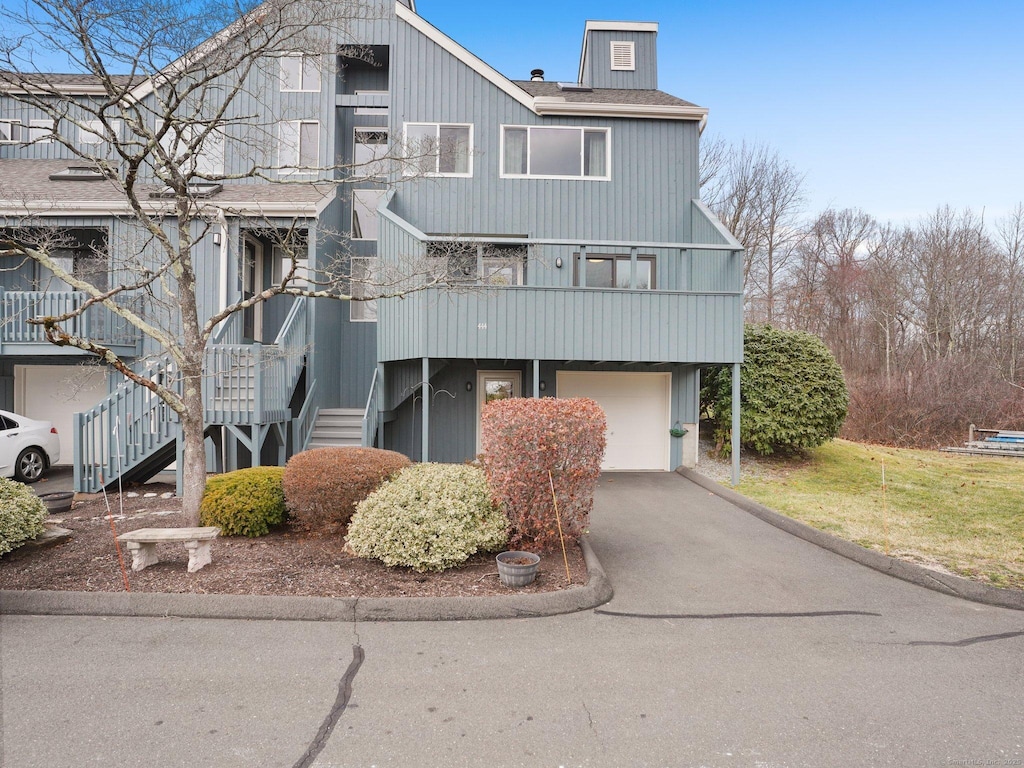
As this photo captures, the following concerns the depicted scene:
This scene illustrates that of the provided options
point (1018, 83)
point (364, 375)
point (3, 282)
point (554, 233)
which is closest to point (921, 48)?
point (1018, 83)

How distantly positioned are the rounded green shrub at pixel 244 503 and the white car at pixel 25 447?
567cm

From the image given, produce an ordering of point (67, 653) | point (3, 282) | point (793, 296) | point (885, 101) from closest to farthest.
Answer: point (67, 653)
point (3, 282)
point (885, 101)
point (793, 296)

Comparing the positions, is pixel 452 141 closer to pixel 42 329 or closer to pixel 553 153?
pixel 553 153

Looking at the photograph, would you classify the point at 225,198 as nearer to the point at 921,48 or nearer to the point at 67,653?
the point at 67,653

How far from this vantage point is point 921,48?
540 inches

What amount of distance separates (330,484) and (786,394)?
9.37 metres

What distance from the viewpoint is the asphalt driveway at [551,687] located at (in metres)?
2.82

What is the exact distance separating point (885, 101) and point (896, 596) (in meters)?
17.5

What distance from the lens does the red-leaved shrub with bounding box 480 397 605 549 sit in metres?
5.39

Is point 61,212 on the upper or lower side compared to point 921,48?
lower

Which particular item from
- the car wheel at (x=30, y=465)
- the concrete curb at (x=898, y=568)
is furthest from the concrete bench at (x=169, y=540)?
the concrete curb at (x=898, y=568)

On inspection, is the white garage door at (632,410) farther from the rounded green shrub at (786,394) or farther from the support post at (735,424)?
the support post at (735,424)

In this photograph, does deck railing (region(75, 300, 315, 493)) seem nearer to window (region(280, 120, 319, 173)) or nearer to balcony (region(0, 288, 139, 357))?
balcony (region(0, 288, 139, 357))

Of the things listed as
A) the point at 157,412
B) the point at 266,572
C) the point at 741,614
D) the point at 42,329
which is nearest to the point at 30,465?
the point at 42,329
